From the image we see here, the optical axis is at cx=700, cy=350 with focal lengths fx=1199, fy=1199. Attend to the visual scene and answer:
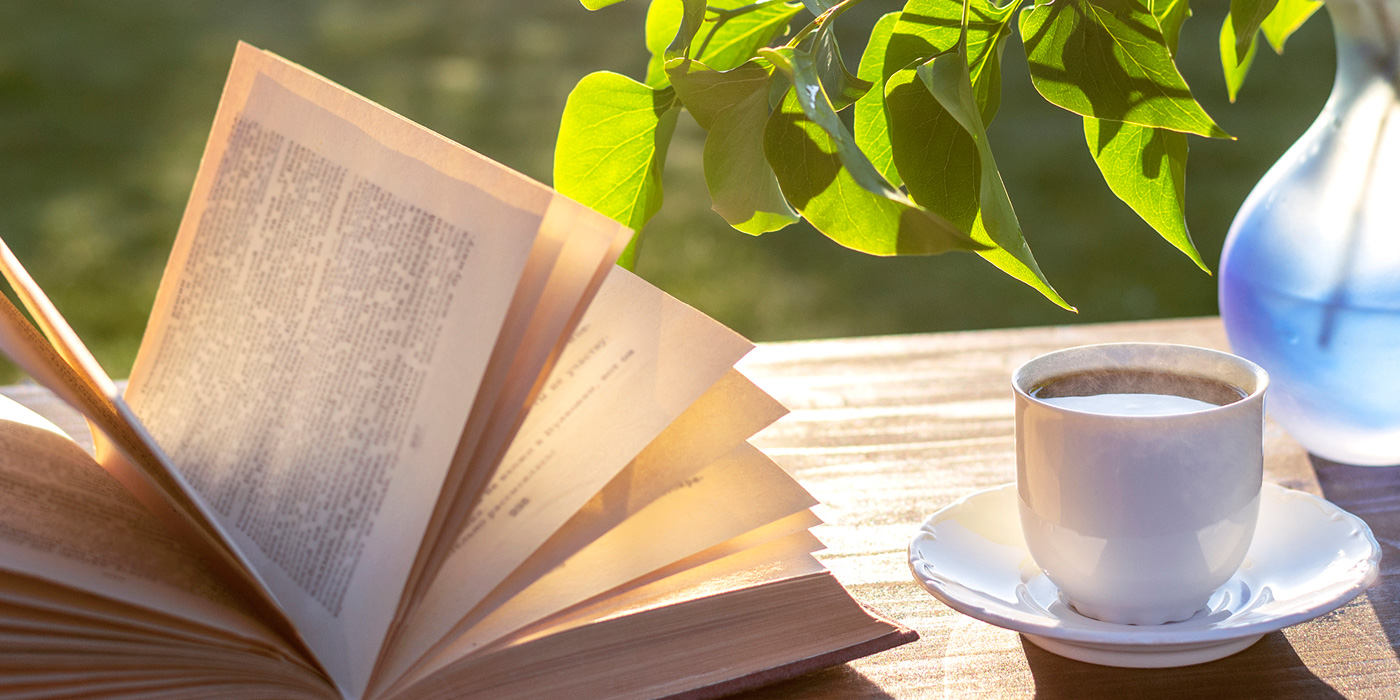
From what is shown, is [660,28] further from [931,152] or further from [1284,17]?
[1284,17]

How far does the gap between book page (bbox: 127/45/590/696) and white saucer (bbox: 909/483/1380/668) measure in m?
0.20

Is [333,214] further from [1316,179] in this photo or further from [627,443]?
[1316,179]

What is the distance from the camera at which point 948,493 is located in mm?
640

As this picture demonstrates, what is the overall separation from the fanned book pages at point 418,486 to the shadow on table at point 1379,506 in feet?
0.69

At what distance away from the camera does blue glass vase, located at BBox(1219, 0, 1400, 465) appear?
575mm

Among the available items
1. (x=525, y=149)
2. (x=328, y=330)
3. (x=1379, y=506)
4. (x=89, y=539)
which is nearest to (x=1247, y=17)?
(x=1379, y=506)

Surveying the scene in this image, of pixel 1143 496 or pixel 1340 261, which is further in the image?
pixel 1340 261

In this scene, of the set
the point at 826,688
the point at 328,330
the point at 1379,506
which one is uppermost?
the point at 328,330

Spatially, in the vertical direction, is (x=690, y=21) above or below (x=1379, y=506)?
above

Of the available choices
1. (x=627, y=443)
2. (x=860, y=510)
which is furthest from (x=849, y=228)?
(x=860, y=510)

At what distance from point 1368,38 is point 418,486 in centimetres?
50

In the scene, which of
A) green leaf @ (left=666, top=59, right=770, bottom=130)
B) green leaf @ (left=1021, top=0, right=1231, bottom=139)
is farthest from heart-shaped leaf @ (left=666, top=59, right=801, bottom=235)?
green leaf @ (left=1021, top=0, right=1231, bottom=139)

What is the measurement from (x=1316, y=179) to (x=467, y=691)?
1.55ft

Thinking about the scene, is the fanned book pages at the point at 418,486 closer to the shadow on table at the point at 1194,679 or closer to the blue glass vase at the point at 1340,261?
the shadow on table at the point at 1194,679
